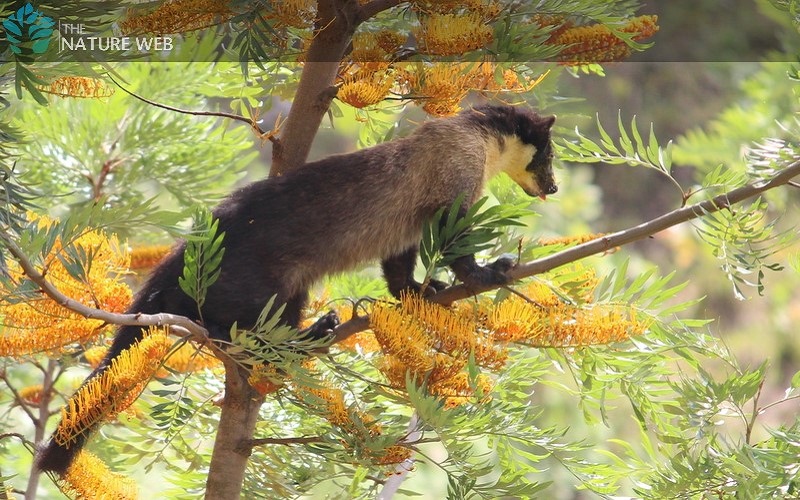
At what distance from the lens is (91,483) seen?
132 cm

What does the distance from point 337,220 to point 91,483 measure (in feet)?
2.50

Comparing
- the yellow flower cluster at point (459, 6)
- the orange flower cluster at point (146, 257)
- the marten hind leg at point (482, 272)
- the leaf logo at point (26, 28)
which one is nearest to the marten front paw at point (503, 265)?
the marten hind leg at point (482, 272)

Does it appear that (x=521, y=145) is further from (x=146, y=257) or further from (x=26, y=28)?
(x=26, y=28)

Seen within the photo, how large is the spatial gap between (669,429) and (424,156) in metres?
0.86

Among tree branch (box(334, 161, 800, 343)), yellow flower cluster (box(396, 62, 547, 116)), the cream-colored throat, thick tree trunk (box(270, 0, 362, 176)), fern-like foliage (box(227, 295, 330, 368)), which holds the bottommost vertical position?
fern-like foliage (box(227, 295, 330, 368))

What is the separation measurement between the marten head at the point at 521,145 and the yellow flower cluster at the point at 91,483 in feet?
3.96

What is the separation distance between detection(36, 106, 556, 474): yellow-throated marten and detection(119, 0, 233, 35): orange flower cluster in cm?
44

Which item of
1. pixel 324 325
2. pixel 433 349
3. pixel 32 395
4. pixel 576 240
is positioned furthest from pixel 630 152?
pixel 32 395

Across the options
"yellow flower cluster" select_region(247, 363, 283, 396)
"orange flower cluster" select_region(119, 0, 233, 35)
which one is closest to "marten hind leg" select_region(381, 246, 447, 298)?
"yellow flower cluster" select_region(247, 363, 283, 396)

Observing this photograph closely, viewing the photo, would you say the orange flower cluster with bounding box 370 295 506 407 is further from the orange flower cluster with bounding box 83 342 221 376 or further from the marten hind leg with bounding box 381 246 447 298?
the marten hind leg with bounding box 381 246 447 298

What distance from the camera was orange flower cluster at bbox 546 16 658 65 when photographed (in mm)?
1439

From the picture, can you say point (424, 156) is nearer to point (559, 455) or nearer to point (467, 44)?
point (467, 44)

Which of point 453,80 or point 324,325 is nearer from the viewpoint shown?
point 453,80

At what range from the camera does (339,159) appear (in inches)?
76.0
